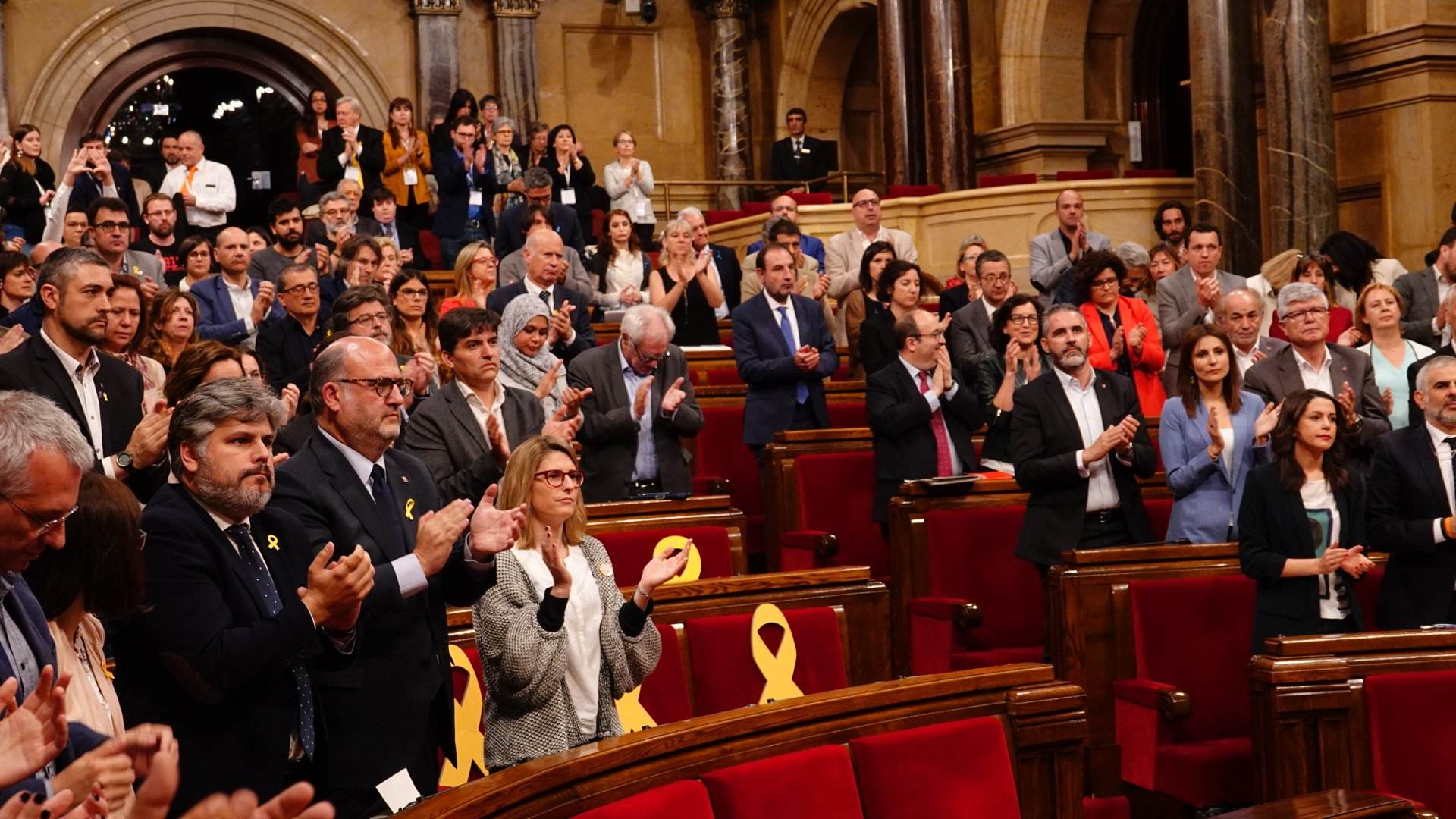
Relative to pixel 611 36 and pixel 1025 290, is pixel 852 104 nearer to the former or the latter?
pixel 611 36

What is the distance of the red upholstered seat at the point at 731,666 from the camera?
145 inches

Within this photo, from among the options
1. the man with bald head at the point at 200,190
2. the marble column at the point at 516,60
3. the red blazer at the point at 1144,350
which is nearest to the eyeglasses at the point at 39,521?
the red blazer at the point at 1144,350

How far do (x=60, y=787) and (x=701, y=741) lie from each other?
3.24ft

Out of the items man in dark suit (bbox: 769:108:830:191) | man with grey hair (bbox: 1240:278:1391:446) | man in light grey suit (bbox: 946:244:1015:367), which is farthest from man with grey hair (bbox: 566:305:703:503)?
man in dark suit (bbox: 769:108:830:191)

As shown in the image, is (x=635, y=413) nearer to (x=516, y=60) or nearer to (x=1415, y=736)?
(x=1415, y=736)

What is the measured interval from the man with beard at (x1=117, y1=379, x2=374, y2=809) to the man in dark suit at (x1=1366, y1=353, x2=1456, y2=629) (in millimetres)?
2725

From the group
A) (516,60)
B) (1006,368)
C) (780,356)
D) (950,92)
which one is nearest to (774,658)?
(1006,368)

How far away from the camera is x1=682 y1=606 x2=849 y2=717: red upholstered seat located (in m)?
3.69

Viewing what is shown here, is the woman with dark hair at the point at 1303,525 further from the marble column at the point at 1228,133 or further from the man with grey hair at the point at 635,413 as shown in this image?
the marble column at the point at 1228,133

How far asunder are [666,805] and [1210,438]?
2.84 meters

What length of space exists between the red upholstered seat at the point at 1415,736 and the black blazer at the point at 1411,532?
87cm

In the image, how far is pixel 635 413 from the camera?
209 inches

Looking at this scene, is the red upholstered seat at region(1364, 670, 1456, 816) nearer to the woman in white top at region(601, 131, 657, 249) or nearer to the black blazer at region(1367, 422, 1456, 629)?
the black blazer at region(1367, 422, 1456, 629)

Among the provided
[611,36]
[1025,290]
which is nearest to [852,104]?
[611,36]
